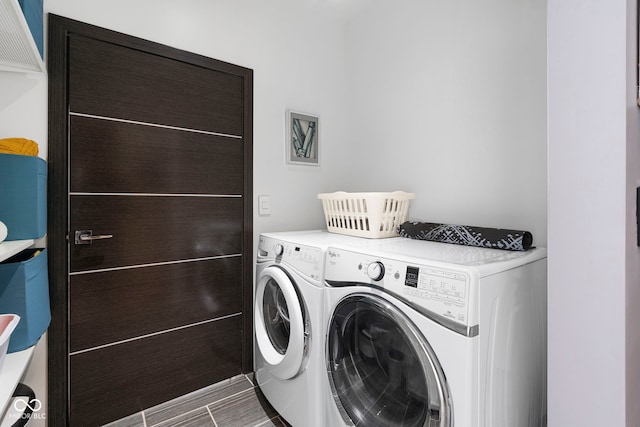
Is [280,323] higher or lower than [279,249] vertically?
lower

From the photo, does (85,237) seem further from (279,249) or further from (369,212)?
(369,212)

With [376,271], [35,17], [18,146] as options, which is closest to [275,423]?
[376,271]

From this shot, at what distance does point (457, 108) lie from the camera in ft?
5.49

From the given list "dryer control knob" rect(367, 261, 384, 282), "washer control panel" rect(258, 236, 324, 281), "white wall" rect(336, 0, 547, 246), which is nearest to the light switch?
"washer control panel" rect(258, 236, 324, 281)

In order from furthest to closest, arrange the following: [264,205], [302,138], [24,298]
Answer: [302,138] < [264,205] < [24,298]

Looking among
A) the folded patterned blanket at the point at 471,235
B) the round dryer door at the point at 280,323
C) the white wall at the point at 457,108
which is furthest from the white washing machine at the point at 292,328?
the white wall at the point at 457,108

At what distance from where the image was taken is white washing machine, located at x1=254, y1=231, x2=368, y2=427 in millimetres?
1270

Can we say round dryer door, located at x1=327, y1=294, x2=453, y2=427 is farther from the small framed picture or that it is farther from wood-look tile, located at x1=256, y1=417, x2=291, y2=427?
the small framed picture

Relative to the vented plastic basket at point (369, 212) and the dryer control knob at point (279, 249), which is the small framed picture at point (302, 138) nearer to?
the vented plastic basket at point (369, 212)

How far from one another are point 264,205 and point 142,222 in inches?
27.5

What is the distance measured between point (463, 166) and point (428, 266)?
95 cm

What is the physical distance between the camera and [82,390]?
1471 millimetres

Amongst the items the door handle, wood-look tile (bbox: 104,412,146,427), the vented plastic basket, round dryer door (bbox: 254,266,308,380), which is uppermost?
the vented plastic basket

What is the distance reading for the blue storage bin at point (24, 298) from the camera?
3.68 ft
